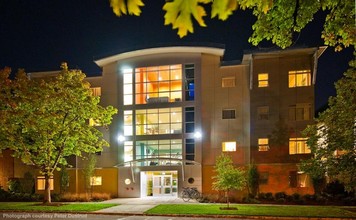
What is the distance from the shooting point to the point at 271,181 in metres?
30.0

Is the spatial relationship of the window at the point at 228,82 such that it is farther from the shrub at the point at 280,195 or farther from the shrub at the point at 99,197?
the shrub at the point at 99,197

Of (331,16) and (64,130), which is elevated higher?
(331,16)

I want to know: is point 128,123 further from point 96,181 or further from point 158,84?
point 96,181

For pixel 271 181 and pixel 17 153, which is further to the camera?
pixel 271 181

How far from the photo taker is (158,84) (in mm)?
34344

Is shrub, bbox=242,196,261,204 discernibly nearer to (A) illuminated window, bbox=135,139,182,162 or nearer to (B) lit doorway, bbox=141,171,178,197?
(B) lit doorway, bbox=141,171,178,197

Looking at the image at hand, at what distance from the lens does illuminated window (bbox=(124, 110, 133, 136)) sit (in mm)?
34281

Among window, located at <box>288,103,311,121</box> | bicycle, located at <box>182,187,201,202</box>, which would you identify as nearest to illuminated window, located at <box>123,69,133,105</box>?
bicycle, located at <box>182,187,201,202</box>

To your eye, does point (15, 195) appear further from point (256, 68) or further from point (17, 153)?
point (256, 68)

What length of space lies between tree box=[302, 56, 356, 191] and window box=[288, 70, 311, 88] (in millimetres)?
9592

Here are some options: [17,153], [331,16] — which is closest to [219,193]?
[17,153]

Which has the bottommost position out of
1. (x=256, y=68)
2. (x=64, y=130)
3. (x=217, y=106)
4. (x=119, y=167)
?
(x=119, y=167)

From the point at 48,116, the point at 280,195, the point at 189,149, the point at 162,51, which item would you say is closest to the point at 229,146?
the point at 189,149

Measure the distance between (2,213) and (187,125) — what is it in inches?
659
